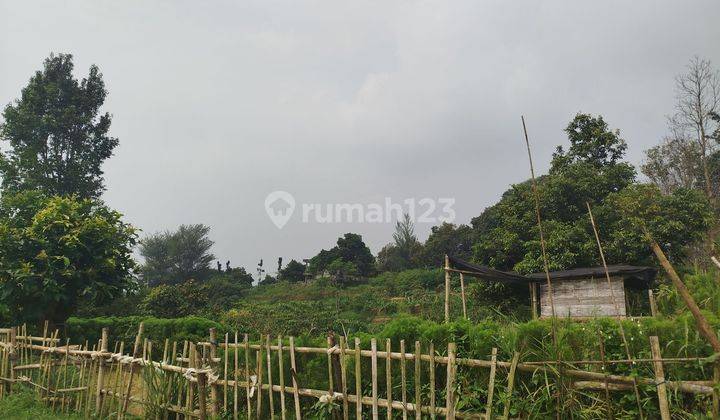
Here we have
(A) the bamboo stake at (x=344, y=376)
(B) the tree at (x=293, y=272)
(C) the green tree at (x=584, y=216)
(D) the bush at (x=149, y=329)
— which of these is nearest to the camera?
(A) the bamboo stake at (x=344, y=376)

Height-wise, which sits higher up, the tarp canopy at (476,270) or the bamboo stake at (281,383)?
the tarp canopy at (476,270)

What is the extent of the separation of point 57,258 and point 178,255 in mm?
32135

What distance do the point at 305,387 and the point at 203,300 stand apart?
18.4 metres

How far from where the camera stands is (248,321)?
21281mm

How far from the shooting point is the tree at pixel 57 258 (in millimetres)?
12195

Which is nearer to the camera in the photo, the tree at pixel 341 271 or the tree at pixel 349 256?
the tree at pixel 341 271

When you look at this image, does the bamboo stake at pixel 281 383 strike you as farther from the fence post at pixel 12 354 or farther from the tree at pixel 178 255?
the tree at pixel 178 255

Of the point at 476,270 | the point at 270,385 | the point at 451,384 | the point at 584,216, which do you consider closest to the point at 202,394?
the point at 270,385

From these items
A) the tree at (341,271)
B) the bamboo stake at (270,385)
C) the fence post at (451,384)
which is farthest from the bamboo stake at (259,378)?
the tree at (341,271)

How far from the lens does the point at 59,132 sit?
2375cm

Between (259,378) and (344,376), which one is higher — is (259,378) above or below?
below

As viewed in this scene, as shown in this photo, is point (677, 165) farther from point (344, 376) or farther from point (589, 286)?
point (344, 376)

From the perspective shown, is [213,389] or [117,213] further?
[117,213]

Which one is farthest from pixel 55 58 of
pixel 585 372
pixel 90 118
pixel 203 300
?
pixel 585 372
